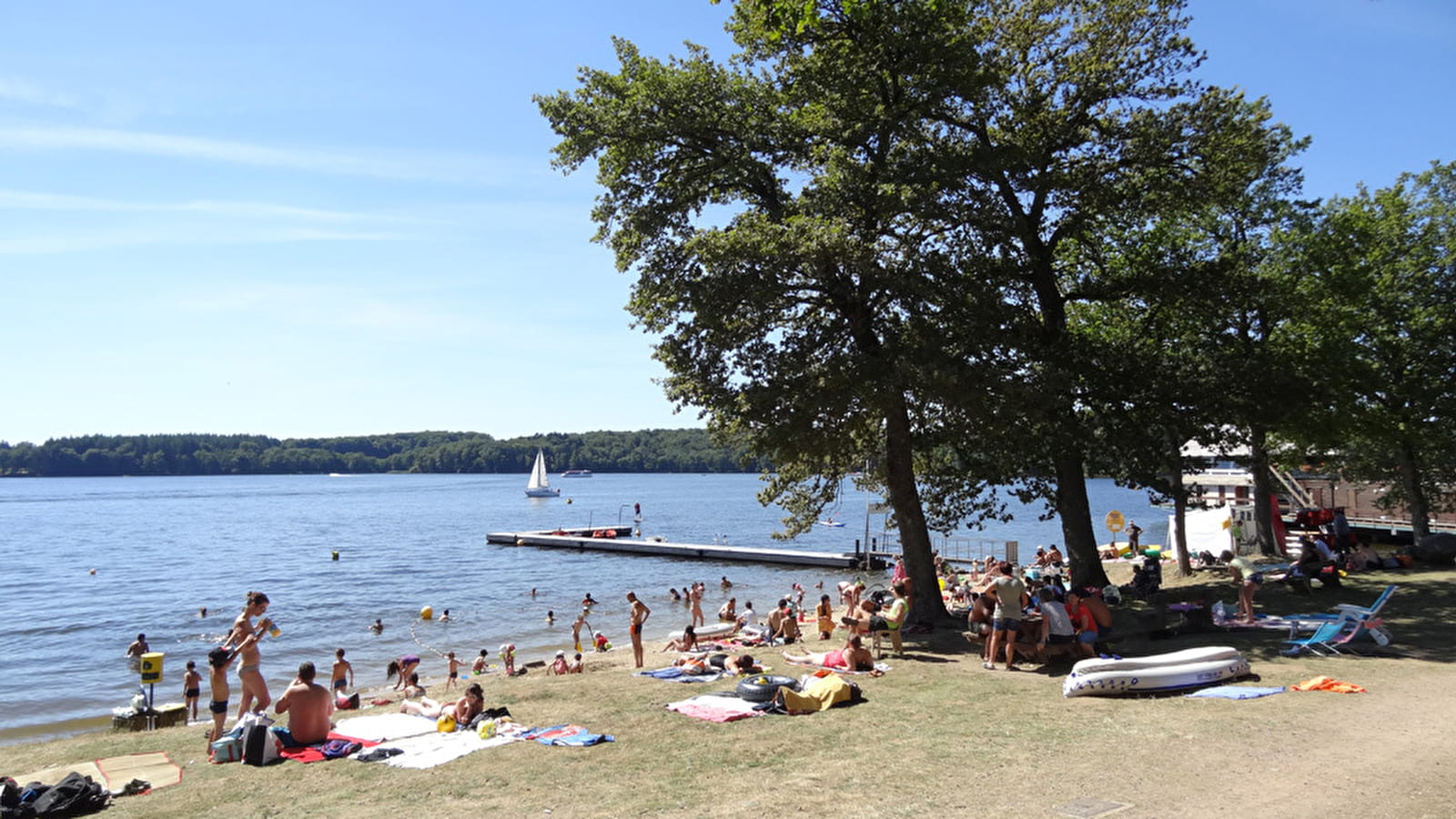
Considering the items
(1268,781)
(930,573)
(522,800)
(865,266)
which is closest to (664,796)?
(522,800)

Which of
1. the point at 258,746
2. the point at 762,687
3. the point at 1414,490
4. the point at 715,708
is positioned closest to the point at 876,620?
the point at 762,687

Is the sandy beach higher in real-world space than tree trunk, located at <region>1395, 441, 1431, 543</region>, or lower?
lower

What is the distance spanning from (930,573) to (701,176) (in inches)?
377

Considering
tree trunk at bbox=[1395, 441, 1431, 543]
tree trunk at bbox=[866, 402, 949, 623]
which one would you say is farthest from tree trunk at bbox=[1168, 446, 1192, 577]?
tree trunk at bbox=[866, 402, 949, 623]

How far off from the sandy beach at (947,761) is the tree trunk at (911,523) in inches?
222

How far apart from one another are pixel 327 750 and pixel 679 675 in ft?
19.2

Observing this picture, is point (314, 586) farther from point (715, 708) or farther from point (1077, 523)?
point (715, 708)

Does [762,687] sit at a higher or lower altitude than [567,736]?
higher

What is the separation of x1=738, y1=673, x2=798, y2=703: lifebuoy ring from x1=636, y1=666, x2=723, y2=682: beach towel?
220cm

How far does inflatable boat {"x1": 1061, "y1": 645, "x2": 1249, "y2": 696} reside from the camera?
37.1 ft

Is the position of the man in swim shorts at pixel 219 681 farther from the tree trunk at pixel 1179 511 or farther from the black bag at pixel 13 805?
the tree trunk at pixel 1179 511

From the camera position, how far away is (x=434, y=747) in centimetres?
1067

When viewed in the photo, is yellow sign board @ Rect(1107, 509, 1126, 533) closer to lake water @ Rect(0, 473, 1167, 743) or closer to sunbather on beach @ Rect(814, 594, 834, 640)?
lake water @ Rect(0, 473, 1167, 743)

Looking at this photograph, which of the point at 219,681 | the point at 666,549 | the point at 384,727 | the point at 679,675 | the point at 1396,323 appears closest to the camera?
→ the point at 384,727
